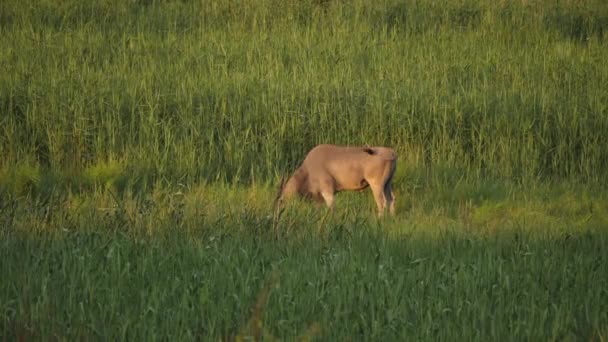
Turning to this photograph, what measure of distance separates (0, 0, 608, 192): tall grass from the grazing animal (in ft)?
2.32

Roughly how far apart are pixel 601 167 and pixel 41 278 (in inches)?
227

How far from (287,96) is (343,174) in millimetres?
2339

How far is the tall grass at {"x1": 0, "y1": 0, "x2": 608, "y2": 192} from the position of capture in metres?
9.09

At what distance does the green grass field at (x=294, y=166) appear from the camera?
4.63 metres

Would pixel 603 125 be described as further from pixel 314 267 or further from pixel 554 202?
pixel 314 267

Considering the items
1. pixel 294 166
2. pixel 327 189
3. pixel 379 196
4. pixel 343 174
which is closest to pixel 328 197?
pixel 327 189

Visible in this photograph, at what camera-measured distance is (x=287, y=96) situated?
9.77 m

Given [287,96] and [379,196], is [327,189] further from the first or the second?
[287,96]

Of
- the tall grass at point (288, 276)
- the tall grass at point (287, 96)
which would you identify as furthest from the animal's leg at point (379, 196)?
the tall grass at point (287, 96)

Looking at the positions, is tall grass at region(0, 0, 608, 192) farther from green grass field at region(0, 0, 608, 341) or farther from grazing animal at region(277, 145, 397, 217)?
grazing animal at region(277, 145, 397, 217)

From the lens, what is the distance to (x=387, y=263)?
17.3ft

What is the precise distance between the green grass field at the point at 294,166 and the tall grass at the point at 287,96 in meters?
0.03

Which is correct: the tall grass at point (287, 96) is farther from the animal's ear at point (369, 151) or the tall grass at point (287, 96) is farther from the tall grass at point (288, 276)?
the tall grass at point (288, 276)

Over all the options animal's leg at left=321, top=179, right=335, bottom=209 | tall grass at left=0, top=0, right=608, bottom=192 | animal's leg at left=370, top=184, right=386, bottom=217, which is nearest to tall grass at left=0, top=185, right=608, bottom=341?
animal's leg at left=370, top=184, right=386, bottom=217
